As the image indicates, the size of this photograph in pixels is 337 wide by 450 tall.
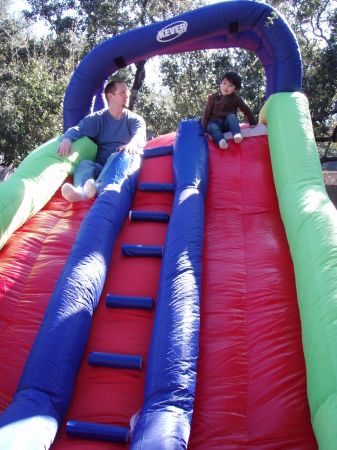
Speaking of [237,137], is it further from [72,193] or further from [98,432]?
[98,432]

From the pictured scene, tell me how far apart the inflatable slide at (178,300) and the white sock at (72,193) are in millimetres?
73

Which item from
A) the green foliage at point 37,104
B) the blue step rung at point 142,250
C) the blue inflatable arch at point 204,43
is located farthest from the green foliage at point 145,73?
the blue step rung at point 142,250

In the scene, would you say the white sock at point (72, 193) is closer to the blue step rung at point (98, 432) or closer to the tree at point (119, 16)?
the blue step rung at point (98, 432)

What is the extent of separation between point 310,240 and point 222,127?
1.78 meters

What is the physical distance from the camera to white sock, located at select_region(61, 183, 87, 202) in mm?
2758

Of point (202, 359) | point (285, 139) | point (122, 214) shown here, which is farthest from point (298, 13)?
point (202, 359)

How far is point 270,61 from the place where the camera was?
393 cm

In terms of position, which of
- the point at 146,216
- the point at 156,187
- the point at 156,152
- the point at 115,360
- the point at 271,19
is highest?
the point at 271,19

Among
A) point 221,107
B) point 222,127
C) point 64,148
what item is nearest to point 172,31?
point 221,107

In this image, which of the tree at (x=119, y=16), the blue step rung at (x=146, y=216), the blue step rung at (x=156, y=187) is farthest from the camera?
the tree at (x=119, y=16)

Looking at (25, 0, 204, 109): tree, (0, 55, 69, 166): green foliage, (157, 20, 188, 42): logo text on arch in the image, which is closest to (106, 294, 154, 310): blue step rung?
(157, 20, 188, 42): logo text on arch

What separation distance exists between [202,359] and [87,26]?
1142 cm

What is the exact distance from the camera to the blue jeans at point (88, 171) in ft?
10.3

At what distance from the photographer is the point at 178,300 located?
193 centimetres
